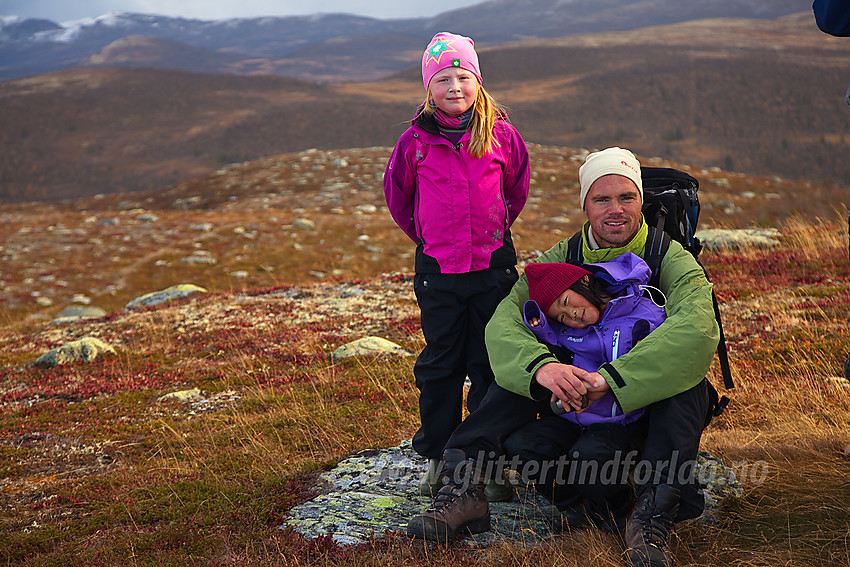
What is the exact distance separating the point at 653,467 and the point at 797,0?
241171 millimetres

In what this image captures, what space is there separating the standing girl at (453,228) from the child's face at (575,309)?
32.6 inches

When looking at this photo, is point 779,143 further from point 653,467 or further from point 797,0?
point 797,0

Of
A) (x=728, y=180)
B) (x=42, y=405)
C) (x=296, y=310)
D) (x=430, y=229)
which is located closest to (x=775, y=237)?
(x=296, y=310)

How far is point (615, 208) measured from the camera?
12.1 feet

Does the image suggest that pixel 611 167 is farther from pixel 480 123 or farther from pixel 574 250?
pixel 480 123

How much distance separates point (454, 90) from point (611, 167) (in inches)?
45.8

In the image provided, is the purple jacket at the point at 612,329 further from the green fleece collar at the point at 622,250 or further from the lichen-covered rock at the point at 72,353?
the lichen-covered rock at the point at 72,353

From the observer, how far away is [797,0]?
197 m

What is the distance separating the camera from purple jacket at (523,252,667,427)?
11.2ft

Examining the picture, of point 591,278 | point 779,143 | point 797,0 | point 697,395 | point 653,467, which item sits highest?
point 797,0

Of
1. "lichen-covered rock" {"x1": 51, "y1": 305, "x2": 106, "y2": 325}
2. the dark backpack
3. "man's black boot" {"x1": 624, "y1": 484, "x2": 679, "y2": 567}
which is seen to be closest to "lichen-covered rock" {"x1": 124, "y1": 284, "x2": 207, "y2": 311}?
"lichen-covered rock" {"x1": 51, "y1": 305, "x2": 106, "y2": 325}

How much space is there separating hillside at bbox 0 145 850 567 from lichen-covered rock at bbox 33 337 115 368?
8.8 inches

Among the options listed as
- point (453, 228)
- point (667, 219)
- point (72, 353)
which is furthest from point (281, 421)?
point (72, 353)

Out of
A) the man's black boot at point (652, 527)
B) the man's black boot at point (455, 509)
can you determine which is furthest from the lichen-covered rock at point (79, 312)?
the man's black boot at point (652, 527)
